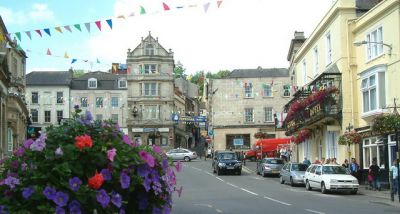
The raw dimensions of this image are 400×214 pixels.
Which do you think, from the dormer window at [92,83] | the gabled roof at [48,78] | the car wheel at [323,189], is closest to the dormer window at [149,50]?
the dormer window at [92,83]

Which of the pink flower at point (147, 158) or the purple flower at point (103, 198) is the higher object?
the pink flower at point (147, 158)

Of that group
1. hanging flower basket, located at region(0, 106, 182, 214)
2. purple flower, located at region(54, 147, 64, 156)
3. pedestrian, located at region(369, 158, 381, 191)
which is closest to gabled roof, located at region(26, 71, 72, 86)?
pedestrian, located at region(369, 158, 381, 191)

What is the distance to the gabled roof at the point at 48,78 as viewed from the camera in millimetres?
79875

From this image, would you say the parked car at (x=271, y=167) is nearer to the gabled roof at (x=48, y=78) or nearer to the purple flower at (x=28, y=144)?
the purple flower at (x=28, y=144)

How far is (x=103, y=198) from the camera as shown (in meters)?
4.85

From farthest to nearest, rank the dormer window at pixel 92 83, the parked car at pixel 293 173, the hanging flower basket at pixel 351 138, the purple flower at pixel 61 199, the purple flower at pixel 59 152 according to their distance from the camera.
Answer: the dormer window at pixel 92 83, the parked car at pixel 293 173, the hanging flower basket at pixel 351 138, the purple flower at pixel 59 152, the purple flower at pixel 61 199

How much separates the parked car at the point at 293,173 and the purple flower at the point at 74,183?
26.8m

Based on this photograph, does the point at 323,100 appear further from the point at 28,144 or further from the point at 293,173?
the point at 28,144

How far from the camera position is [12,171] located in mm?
5062

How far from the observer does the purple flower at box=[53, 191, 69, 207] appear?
15.5ft

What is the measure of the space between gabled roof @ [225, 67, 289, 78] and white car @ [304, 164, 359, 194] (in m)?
43.4

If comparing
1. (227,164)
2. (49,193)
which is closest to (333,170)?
(227,164)

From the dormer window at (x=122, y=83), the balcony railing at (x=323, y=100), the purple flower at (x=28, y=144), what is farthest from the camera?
the dormer window at (x=122, y=83)

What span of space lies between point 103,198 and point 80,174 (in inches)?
11.4
